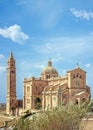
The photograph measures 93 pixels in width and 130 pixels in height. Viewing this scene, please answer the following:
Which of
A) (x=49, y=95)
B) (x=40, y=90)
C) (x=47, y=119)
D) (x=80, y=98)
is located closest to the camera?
(x=47, y=119)

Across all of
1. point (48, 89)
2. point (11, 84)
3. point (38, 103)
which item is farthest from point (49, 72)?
point (38, 103)

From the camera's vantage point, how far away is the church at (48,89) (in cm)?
6209

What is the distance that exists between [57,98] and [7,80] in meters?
18.9

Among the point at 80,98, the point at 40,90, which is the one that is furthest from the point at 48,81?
the point at 80,98

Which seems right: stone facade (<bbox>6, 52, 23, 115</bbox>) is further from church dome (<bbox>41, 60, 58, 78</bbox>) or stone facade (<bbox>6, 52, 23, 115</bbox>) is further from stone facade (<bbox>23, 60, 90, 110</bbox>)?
church dome (<bbox>41, 60, 58, 78</bbox>)

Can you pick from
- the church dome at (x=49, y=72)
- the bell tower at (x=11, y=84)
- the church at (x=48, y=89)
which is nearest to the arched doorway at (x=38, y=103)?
the church at (x=48, y=89)

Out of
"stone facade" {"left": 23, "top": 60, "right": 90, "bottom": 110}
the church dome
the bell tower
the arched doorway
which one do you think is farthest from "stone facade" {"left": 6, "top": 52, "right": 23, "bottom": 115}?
the arched doorway

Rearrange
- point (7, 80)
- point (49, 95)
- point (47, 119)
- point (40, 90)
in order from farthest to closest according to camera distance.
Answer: point (7, 80) < point (40, 90) < point (49, 95) < point (47, 119)

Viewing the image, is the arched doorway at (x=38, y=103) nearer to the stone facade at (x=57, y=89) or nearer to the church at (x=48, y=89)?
the church at (x=48, y=89)

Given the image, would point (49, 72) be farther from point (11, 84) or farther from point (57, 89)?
point (57, 89)

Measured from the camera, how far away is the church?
2445 inches

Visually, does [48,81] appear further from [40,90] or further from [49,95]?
[49,95]

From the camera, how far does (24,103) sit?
7350 cm

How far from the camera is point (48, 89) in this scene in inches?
2667
